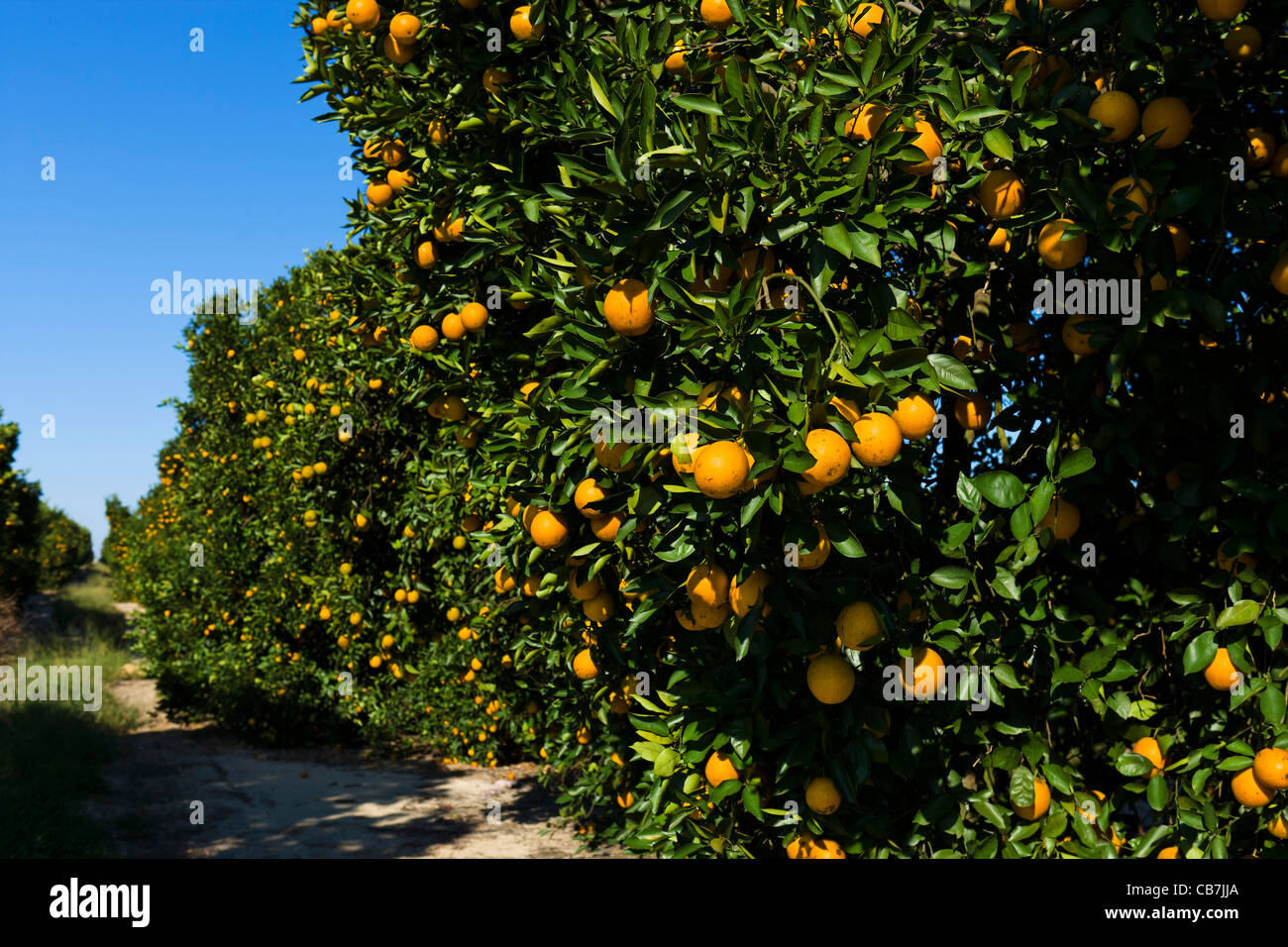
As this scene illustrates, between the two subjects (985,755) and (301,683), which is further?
(301,683)

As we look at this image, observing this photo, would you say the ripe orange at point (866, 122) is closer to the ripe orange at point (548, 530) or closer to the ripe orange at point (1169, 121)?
the ripe orange at point (1169, 121)

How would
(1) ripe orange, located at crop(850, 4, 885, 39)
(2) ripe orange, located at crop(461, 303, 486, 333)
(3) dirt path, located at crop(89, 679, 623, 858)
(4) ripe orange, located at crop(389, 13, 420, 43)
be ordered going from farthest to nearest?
(3) dirt path, located at crop(89, 679, 623, 858), (2) ripe orange, located at crop(461, 303, 486, 333), (4) ripe orange, located at crop(389, 13, 420, 43), (1) ripe orange, located at crop(850, 4, 885, 39)

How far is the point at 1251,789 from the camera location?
201 cm

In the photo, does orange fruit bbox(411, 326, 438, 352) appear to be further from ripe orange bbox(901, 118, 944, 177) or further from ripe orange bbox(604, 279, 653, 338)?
ripe orange bbox(901, 118, 944, 177)

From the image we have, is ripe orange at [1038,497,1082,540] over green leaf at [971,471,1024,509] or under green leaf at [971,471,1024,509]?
under

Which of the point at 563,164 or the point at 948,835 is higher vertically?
the point at 563,164

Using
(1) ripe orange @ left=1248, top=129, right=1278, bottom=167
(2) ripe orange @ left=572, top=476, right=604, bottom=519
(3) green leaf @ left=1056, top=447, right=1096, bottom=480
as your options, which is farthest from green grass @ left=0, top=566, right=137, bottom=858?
(1) ripe orange @ left=1248, top=129, right=1278, bottom=167

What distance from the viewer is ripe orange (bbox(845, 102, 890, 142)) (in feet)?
6.45

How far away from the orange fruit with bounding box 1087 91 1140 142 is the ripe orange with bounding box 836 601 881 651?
52.0 inches

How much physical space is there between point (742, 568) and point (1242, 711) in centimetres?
150

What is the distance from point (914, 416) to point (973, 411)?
775 mm

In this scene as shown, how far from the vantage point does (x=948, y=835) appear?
239 cm
